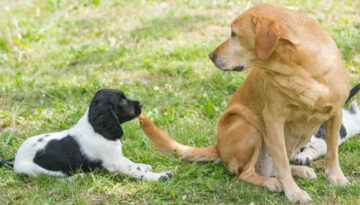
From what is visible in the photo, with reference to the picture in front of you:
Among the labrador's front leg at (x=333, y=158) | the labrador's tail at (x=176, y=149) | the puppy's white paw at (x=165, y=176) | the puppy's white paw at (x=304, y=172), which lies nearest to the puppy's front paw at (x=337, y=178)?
the labrador's front leg at (x=333, y=158)

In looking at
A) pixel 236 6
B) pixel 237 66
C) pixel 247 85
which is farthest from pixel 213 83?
pixel 236 6

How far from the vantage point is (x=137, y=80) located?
699 centimetres

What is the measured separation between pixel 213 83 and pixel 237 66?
2.70m

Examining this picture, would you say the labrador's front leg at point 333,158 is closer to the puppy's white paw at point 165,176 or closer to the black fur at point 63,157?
the puppy's white paw at point 165,176

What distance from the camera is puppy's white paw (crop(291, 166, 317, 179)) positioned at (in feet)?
14.5

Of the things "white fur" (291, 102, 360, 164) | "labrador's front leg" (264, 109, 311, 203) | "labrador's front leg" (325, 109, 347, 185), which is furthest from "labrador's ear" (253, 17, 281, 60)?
"white fur" (291, 102, 360, 164)

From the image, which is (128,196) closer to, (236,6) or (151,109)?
(151,109)

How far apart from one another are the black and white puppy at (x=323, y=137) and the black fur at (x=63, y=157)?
83.9 inches

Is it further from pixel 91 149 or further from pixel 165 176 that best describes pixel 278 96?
pixel 91 149

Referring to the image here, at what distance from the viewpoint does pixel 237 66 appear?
405 centimetres

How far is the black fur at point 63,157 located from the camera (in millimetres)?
4402

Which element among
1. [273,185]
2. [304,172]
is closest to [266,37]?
[273,185]

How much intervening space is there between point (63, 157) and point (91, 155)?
0.88 ft

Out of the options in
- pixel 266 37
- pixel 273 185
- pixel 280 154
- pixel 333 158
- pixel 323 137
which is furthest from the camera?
pixel 323 137
